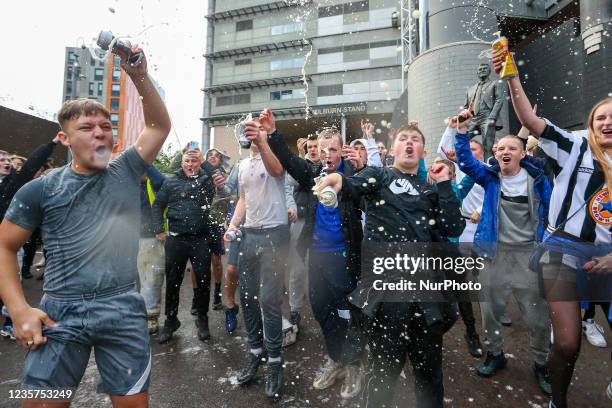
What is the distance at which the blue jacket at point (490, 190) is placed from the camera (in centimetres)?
307

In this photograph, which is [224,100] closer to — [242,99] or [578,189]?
[242,99]

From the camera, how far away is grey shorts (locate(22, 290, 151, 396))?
1552 millimetres

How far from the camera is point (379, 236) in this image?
2385 millimetres

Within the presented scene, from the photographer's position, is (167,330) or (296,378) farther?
(167,330)

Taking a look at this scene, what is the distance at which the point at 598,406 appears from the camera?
2.64 m

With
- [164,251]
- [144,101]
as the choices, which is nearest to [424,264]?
[144,101]

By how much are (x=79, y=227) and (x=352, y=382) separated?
2346 millimetres

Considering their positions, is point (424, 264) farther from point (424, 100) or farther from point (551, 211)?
point (424, 100)

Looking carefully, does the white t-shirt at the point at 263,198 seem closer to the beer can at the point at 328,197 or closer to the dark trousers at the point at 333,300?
the dark trousers at the point at 333,300

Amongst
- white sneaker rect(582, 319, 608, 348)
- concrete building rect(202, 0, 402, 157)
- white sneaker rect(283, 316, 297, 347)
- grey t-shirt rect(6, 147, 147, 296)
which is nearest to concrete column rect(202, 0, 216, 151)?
concrete building rect(202, 0, 402, 157)

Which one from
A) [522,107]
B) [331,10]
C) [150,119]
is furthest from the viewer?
[331,10]

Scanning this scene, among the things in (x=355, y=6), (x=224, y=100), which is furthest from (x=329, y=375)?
(x=224, y=100)

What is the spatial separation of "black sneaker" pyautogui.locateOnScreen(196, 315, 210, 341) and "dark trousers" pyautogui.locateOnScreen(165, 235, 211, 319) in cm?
6

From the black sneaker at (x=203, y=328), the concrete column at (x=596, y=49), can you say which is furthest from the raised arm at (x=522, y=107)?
the concrete column at (x=596, y=49)
